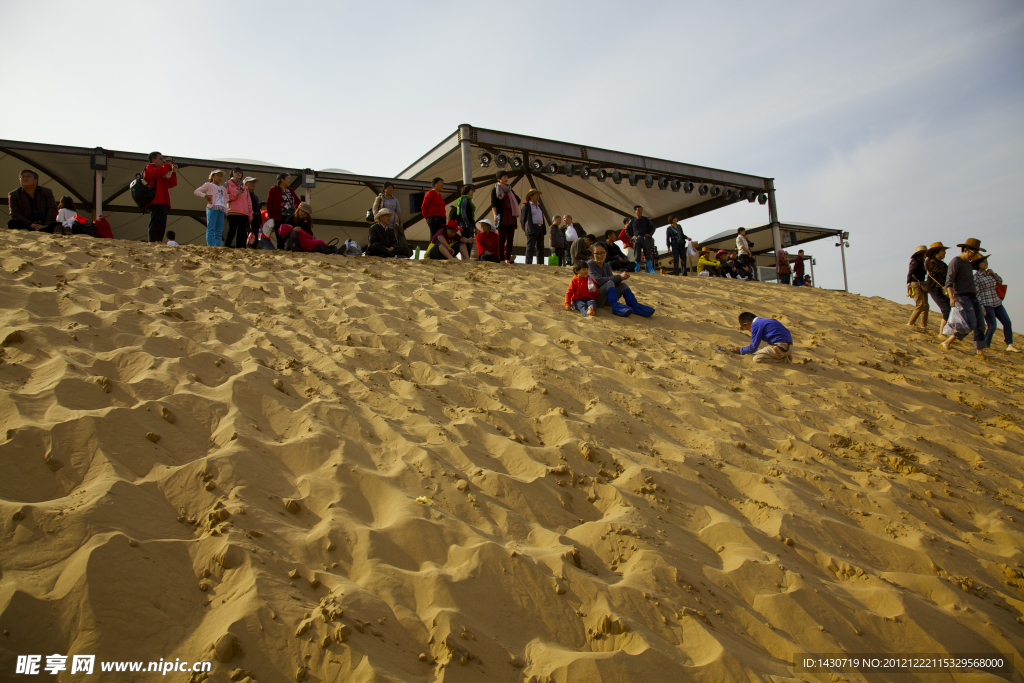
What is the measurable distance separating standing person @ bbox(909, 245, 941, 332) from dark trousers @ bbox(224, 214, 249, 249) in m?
9.41

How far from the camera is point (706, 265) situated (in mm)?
11969

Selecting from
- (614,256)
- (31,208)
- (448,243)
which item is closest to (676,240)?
(614,256)

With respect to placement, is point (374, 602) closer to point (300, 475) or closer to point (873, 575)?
point (300, 475)

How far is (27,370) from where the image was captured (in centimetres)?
319

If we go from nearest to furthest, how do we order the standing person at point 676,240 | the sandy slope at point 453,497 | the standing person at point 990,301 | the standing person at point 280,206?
the sandy slope at point 453,497
the standing person at point 990,301
the standing person at point 280,206
the standing person at point 676,240

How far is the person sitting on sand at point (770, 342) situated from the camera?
18.1ft

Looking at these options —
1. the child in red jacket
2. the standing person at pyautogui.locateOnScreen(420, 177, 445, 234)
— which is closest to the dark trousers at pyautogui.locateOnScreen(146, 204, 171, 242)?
the standing person at pyautogui.locateOnScreen(420, 177, 445, 234)

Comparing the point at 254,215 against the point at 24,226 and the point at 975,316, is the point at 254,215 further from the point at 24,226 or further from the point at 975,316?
the point at 975,316

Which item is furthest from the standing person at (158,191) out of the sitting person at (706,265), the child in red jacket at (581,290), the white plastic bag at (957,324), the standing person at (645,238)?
the white plastic bag at (957,324)

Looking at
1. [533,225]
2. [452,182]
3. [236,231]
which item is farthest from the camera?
[452,182]

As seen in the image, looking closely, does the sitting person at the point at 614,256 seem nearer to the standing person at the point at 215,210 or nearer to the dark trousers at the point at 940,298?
the dark trousers at the point at 940,298

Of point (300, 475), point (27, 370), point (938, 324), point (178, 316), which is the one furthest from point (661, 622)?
point (938, 324)

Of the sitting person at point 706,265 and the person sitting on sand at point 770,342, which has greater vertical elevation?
the sitting person at point 706,265

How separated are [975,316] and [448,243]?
704 centimetres
